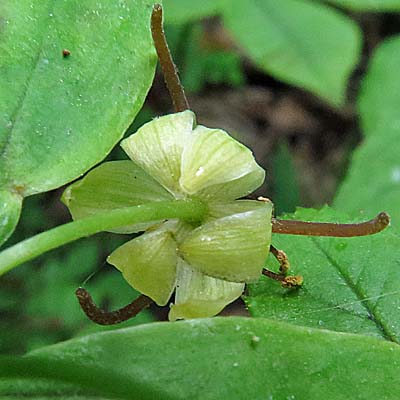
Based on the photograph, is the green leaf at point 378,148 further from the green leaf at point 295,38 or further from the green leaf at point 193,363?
the green leaf at point 193,363

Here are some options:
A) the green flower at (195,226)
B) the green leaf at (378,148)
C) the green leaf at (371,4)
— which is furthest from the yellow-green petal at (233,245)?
the green leaf at (371,4)

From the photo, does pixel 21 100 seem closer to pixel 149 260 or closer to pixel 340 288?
pixel 149 260

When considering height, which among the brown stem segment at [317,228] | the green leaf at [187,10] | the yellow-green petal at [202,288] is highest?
the brown stem segment at [317,228]

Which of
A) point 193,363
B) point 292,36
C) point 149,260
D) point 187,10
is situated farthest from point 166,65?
point 292,36

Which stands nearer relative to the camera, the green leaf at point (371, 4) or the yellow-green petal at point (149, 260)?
the yellow-green petal at point (149, 260)

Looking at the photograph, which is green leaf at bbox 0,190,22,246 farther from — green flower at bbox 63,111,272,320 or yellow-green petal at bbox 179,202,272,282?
yellow-green petal at bbox 179,202,272,282

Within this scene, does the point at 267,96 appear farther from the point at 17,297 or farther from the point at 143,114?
the point at 17,297

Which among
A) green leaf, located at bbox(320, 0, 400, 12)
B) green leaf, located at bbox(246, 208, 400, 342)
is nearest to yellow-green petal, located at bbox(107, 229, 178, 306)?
green leaf, located at bbox(246, 208, 400, 342)

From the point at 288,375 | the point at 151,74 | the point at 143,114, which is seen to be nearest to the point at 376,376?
the point at 288,375
